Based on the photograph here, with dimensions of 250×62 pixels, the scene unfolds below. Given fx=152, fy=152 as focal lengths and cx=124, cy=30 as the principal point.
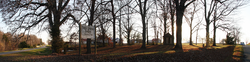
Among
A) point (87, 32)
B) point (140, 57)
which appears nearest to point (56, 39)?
point (87, 32)

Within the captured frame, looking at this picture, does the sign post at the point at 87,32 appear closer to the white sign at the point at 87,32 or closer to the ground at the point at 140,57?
the white sign at the point at 87,32

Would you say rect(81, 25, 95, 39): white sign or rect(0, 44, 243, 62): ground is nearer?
rect(0, 44, 243, 62): ground

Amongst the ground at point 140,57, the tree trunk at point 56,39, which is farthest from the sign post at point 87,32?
the tree trunk at point 56,39

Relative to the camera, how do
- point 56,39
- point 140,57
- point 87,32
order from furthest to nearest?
point 56,39
point 87,32
point 140,57

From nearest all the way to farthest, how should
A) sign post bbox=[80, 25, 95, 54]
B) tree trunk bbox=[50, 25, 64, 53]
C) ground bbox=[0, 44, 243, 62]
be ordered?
ground bbox=[0, 44, 243, 62], sign post bbox=[80, 25, 95, 54], tree trunk bbox=[50, 25, 64, 53]

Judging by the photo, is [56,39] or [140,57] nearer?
[140,57]

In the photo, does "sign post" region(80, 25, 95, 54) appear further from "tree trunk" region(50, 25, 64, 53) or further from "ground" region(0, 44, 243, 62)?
"tree trunk" region(50, 25, 64, 53)

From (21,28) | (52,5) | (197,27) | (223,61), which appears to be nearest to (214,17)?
(197,27)

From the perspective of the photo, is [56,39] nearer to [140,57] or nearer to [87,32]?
[87,32]

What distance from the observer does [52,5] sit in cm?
1516

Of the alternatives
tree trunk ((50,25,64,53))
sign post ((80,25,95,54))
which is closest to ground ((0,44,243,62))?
sign post ((80,25,95,54))

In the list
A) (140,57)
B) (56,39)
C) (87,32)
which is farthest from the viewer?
(56,39)

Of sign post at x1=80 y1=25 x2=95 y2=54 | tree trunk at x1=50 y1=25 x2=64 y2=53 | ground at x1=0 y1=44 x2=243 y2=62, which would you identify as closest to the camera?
ground at x1=0 y1=44 x2=243 y2=62

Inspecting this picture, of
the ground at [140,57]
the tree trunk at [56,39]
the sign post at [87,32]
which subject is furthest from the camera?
the tree trunk at [56,39]
